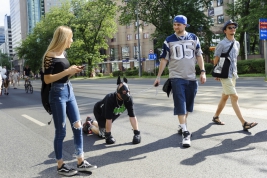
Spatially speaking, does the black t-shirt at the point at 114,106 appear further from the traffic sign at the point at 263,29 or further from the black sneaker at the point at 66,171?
the traffic sign at the point at 263,29

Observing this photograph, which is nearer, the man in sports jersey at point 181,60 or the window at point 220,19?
the man in sports jersey at point 181,60

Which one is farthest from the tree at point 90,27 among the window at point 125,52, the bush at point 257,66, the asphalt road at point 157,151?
the asphalt road at point 157,151

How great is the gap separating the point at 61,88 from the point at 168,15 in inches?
1220

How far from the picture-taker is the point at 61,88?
3598 millimetres

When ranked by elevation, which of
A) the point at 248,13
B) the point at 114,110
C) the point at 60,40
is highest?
the point at 248,13

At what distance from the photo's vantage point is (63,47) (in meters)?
3.59

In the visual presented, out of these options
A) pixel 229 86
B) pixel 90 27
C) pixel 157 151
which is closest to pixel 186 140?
pixel 157 151

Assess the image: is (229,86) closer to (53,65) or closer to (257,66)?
(53,65)

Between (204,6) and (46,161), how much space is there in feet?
104

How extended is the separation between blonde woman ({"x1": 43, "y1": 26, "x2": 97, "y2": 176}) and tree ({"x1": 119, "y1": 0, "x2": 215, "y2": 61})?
29.3 m

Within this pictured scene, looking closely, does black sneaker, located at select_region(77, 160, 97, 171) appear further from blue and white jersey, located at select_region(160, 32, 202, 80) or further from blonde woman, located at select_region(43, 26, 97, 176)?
blue and white jersey, located at select_region(160, 32, 202, 80)

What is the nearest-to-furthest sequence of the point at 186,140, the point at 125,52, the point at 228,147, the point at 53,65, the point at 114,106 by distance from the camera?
1. the point at 53,65
2. the point at 228,147
3. the point at 186,140
4. the point at 114,106
5. the point at 125,52

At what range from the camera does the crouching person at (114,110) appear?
15.9 ft

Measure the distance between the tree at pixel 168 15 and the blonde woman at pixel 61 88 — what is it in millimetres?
29309
